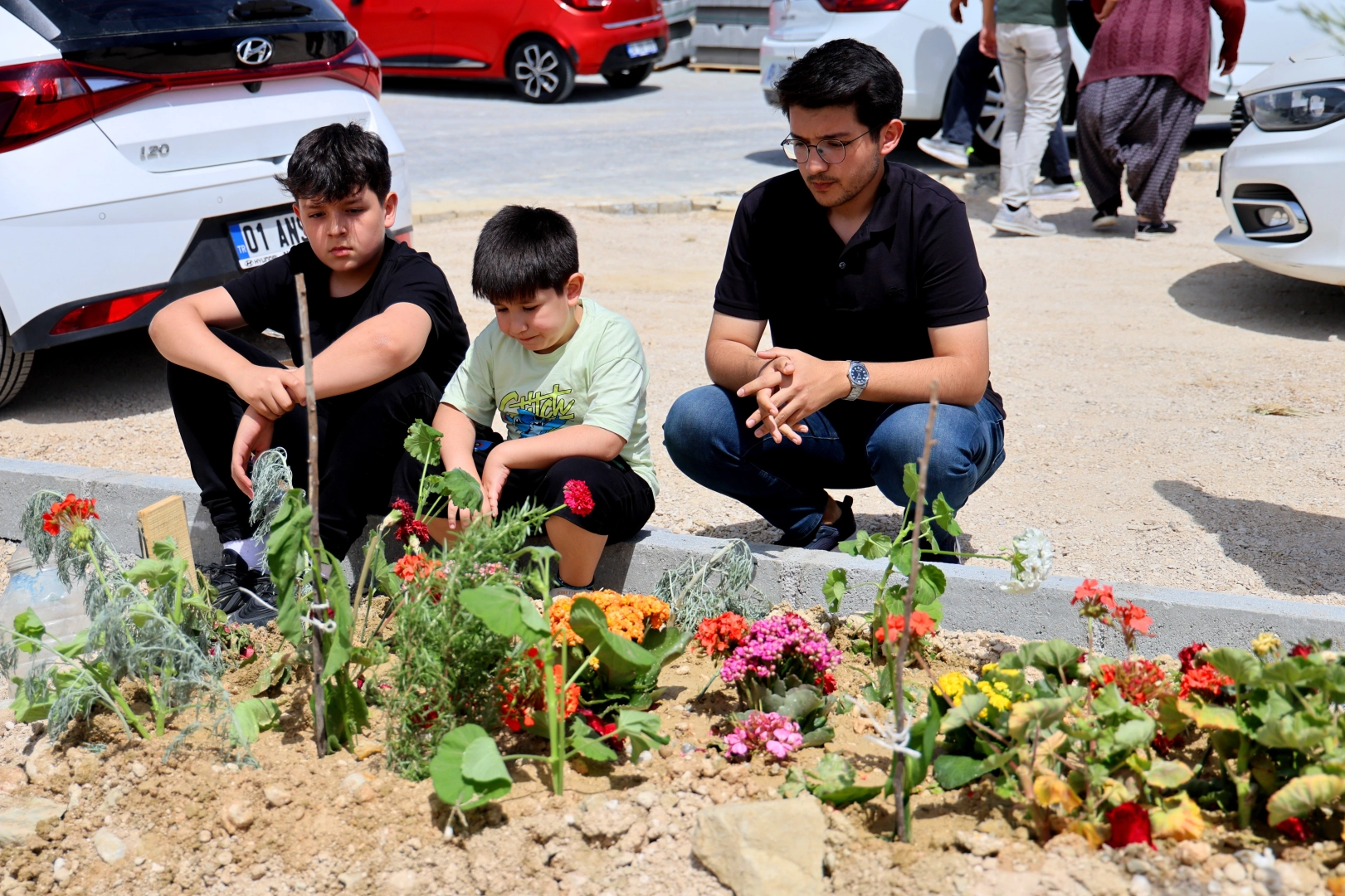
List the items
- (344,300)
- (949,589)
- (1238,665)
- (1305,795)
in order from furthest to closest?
1. (344,300)
2. (949,589)
3. (1238,665)
4. (1305,795)

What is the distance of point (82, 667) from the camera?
7.43 feet

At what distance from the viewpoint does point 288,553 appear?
199 cm

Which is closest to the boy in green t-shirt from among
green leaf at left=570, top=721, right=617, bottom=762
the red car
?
green leaf at left=570, top=721, right=617, bottom=762

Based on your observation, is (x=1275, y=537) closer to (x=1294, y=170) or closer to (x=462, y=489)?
(x=462, y=489)

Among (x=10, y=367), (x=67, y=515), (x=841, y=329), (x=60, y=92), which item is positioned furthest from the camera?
(x=10, y=367)

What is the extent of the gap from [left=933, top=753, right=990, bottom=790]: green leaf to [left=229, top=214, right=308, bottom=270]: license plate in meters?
3.39

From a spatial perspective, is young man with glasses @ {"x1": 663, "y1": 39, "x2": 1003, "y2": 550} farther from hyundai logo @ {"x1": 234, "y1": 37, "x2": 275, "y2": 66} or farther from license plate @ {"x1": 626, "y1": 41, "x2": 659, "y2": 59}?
license plate @ {"x1": 626, "y1": 41, "x2": 659, "y2": 59}

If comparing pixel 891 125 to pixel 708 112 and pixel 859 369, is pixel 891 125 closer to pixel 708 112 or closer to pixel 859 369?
pixel 859 369

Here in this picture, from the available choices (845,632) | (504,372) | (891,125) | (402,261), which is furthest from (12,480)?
(891,125)

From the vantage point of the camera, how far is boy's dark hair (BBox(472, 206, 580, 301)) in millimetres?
2699

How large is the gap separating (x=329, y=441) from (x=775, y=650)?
142 cm

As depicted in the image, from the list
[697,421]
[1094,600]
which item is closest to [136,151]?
[697,421]

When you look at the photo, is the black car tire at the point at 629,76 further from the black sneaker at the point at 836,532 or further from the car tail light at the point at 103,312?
the black sneaker at the point at 836,532

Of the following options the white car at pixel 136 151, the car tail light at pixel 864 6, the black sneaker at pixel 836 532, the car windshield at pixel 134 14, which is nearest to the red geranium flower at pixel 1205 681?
the black sneaker at pixel 836 532
